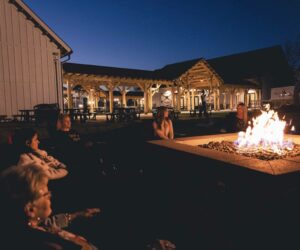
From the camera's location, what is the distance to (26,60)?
43.9 ft

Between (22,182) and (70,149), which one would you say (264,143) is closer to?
(70,149)

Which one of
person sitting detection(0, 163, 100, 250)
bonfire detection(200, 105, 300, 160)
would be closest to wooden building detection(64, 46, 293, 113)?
bonfire detection(200, 105, 300, 160)

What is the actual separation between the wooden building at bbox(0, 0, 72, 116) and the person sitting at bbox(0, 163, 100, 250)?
1281 centimetres

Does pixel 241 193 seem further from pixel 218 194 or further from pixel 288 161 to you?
pixel 288 161

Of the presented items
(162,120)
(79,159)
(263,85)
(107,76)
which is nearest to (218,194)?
(79,159)

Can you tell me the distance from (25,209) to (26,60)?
1358 cm

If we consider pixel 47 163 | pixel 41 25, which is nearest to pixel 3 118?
pixel 41 25

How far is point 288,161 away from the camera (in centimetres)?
334

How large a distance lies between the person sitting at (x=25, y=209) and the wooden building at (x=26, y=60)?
42.0 feet

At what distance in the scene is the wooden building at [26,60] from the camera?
41.9 ft

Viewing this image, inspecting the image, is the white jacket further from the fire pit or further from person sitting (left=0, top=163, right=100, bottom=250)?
the fire pit

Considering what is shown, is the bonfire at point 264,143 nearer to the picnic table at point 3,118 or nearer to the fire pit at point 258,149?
the fire pit at point 258,149

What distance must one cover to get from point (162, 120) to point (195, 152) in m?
2.41

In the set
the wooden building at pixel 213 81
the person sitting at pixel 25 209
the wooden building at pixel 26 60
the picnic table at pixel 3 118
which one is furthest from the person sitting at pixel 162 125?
the wooden building at pixel 213 81
